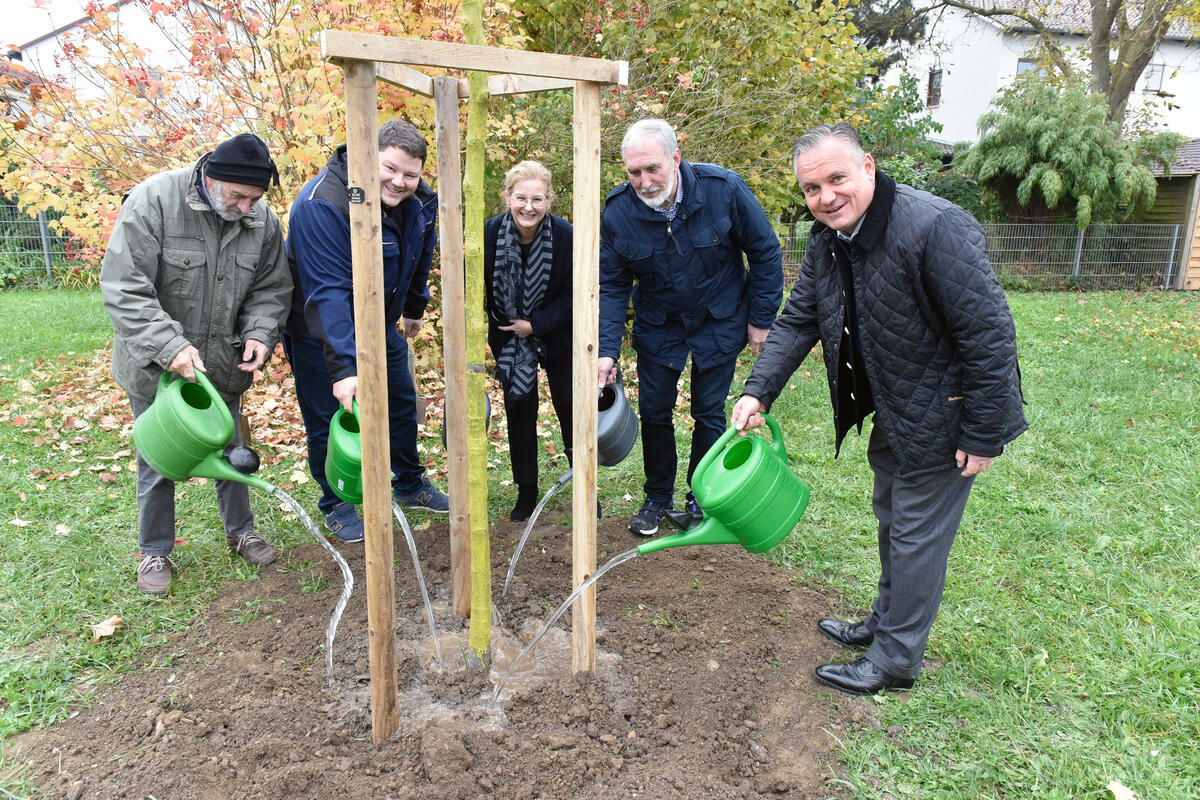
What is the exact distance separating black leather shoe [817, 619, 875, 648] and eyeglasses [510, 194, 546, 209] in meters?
2.02

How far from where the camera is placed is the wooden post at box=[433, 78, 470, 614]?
2307 millimetres

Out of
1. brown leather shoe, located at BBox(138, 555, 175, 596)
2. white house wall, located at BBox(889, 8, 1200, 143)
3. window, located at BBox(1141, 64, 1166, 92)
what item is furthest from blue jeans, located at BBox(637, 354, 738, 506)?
window, located at BBox(1141, 64, 1166, 92)

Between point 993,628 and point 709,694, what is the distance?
3.93ft

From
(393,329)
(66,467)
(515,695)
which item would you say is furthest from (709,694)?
(66,467)

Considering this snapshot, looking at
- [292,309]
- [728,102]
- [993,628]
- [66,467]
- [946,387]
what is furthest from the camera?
[728,102]

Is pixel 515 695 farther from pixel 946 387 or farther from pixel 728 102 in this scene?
pixel 728 102

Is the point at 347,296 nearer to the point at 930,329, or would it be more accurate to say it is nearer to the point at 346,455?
the point at 346,455

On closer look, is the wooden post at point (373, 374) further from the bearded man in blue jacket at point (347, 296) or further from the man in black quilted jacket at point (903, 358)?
the man in black quilted jacket at point (903, 358)

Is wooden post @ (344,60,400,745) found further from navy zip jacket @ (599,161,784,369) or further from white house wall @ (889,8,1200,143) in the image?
white house wall @ (889,8,1200,143)

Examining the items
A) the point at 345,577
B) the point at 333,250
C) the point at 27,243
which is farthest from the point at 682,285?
the point at 27,243

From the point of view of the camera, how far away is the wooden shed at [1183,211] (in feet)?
47.5

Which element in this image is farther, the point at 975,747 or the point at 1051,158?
the point at 1051,158

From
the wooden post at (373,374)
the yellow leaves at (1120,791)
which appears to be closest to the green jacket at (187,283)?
the wooden post at (373,374)

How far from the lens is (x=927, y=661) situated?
9.20ft
